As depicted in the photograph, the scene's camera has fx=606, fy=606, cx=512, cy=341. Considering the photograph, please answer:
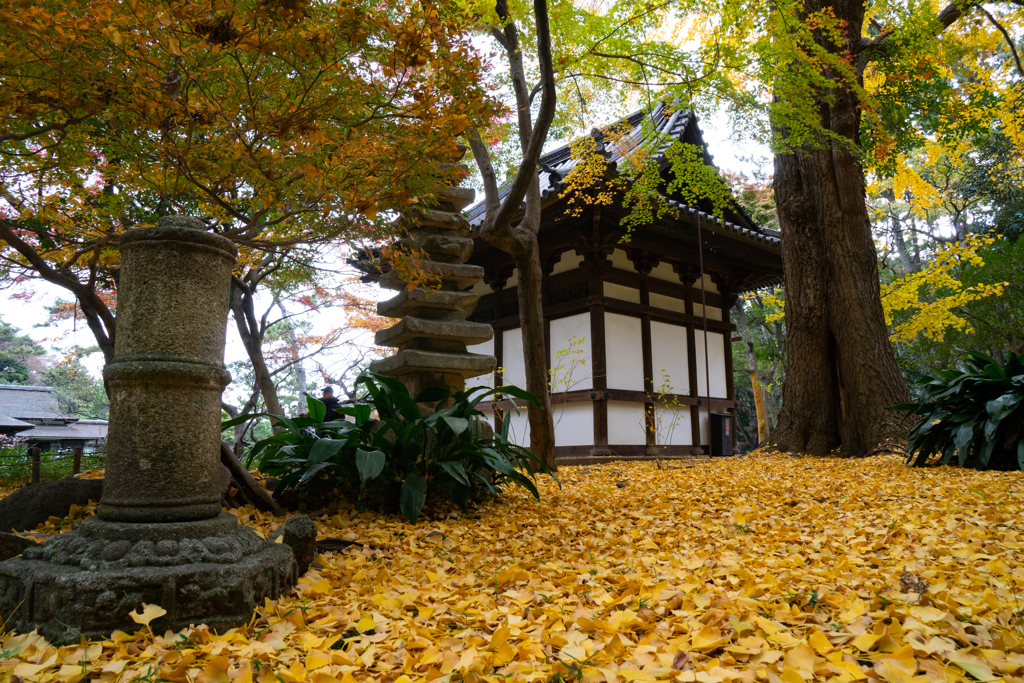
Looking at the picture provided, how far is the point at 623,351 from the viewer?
29.3 ft

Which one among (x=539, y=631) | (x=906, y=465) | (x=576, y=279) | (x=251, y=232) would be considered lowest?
(x=539, y=631)

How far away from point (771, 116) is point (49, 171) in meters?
5.49

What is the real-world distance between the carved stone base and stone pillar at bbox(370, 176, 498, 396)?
2571mm

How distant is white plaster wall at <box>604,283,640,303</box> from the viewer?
8867 mm

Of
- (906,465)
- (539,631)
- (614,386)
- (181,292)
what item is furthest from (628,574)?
(614,386)

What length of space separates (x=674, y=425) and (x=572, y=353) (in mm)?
1971

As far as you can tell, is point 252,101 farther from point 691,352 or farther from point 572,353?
point 691,352

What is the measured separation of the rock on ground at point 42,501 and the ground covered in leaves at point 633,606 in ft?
0.44

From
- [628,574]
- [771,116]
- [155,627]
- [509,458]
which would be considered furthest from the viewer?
[771,116]

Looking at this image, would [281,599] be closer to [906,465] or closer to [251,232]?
[251,232]

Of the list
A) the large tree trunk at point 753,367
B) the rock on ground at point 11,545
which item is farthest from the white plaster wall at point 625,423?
the rock on ground at point 11,545

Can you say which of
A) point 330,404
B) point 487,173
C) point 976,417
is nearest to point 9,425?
point 330,404

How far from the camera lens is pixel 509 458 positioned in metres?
4.13

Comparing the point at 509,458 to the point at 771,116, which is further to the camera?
the point at 771,116
